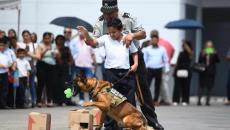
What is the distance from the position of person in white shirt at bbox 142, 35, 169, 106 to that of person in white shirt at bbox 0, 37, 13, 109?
4.76 m

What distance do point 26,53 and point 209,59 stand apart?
600 centimetres

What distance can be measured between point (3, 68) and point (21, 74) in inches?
28.7

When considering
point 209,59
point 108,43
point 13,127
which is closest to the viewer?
A: point 108,43

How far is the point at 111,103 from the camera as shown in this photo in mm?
11273

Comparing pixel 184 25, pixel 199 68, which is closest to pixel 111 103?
pixel 199 68

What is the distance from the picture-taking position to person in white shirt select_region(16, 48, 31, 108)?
2041 cm

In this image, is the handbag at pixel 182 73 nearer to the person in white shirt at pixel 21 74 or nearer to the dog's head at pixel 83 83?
the person in white shirt at pixel 21 74

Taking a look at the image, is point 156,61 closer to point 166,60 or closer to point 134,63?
point 166,60

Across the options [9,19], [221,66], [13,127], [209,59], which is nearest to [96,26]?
[13,127]

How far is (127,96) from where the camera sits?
475 inches

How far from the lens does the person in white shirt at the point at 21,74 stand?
2041cm

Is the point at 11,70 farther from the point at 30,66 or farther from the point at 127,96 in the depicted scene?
the point at 127,96

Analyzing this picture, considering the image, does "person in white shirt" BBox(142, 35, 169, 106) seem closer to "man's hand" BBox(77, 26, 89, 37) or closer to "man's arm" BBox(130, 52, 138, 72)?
"man's arm" BBox(130, 52, 138, 72)

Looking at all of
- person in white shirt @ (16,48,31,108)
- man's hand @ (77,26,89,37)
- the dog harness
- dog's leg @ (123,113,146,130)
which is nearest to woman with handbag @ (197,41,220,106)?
person in white shirt @ (16,48,31,108)
